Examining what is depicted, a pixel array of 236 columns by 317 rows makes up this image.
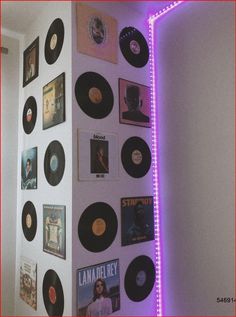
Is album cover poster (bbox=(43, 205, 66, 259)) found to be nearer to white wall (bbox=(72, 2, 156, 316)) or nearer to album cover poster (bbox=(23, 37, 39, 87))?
white wall (bbox=(72, 2, 156, 316))

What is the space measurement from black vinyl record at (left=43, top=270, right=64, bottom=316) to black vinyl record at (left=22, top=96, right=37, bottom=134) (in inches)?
28.6

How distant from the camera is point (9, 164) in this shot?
1.44 m

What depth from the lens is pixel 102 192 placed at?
108 centimetres

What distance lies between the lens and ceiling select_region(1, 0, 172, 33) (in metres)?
1.26

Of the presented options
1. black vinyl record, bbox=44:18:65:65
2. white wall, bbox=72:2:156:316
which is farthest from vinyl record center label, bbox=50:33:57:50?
white wall, bbox=72:2:156:316

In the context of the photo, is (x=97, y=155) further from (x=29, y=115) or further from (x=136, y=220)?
(x=29, y=115)

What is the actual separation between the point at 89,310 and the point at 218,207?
25.9 inches

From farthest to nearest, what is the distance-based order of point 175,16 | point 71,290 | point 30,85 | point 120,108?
point 30,85
point 175,16
point 120,108
point 71,290

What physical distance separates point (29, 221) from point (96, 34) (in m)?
0.96

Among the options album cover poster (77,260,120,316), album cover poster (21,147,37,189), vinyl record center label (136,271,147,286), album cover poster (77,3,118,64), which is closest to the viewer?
album cover poster (77,260,120,316)

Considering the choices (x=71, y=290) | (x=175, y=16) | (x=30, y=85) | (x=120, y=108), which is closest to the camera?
(x=71, y=290)

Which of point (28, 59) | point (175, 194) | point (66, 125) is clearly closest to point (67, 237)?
point (66, 125)

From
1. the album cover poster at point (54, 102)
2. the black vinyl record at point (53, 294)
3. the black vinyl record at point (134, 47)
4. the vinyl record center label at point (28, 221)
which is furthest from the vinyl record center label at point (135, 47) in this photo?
the black vinyl record at point (53, 294)

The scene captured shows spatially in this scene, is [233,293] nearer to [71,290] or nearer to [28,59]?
[71,290]
